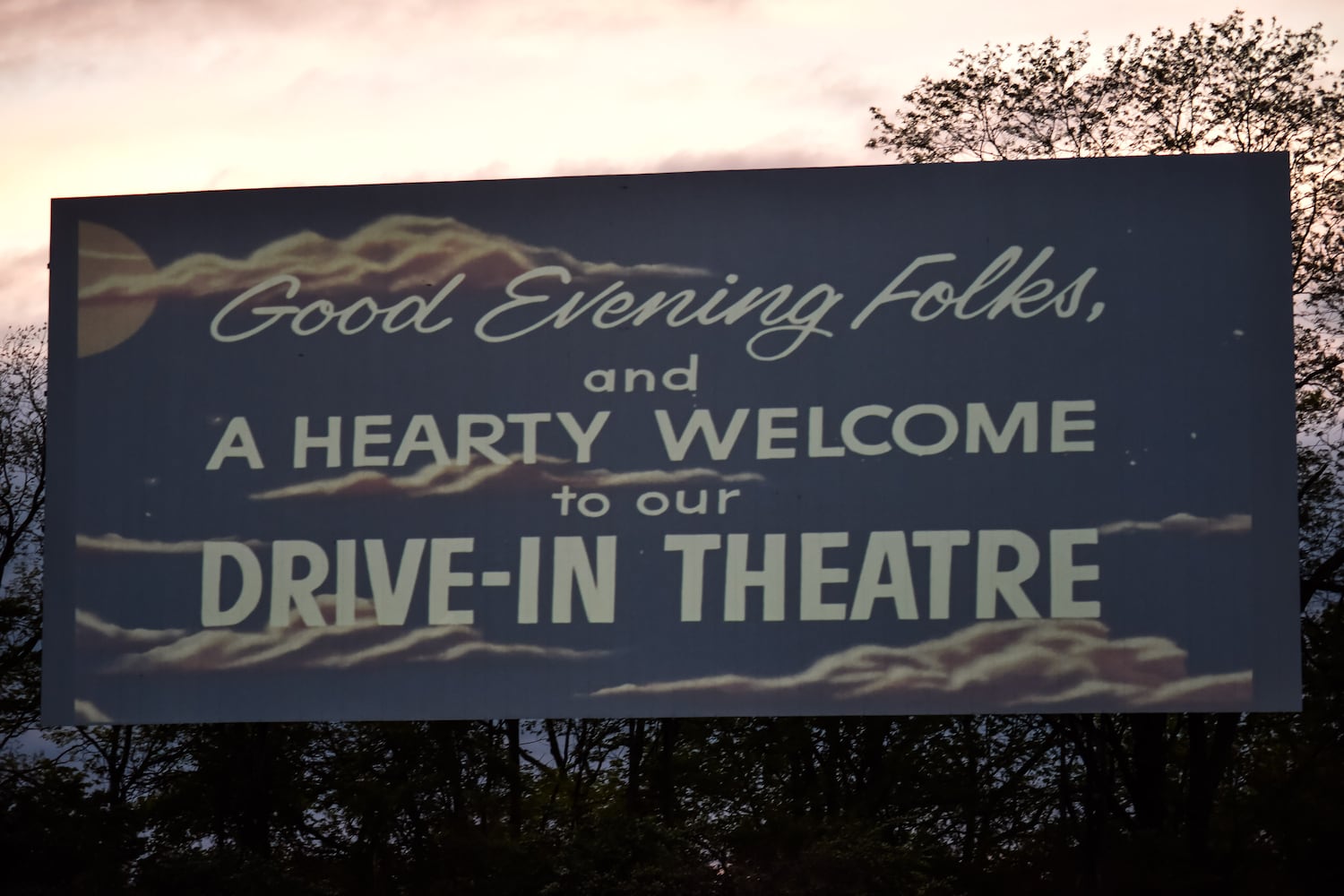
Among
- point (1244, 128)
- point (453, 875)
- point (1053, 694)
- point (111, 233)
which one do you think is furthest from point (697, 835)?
point (1244, 128)

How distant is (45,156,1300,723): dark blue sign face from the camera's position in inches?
485

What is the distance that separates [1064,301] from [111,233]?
→ 7803 millimetres

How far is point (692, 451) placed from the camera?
12734 millimetres

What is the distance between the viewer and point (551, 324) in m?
13.0

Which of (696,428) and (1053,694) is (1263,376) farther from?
(696,428)

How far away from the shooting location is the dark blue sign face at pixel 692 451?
1231 centimetres

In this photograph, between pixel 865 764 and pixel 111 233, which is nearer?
pixel 111 233

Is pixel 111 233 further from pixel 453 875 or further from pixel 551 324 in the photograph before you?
pixel 453 875

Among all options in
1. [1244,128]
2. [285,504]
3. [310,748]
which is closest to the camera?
[285,504]

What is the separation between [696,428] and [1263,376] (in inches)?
171

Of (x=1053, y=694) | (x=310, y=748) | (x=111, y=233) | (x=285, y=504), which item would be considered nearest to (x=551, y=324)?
(x=285, y=504)

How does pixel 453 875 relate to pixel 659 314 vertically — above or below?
below

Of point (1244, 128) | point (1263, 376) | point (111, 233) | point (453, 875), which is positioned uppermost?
point (1244, 128)

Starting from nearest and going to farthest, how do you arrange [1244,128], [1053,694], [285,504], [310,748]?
[1053,694] → [285,504] → [1244,128] → [310,748]
